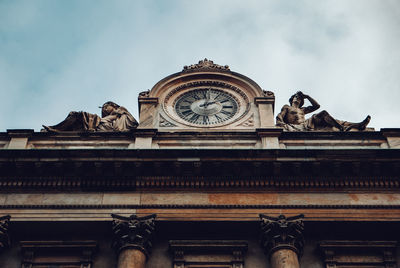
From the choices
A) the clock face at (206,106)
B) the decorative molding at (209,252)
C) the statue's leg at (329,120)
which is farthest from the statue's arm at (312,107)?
the decorative molding at (209,252)

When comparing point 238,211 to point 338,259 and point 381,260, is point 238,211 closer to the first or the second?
point 338,259

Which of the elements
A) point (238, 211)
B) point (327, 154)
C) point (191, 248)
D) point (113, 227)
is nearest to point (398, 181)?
point (327, 154)

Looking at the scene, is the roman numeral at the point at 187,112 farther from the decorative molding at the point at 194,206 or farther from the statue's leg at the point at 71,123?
the decorative molding at the point at 194,206

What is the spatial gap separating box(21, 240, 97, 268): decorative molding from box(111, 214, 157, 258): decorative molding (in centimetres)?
83

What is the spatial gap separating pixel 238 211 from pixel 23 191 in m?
6.68

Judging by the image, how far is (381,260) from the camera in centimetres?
1769

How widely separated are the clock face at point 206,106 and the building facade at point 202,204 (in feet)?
7.45

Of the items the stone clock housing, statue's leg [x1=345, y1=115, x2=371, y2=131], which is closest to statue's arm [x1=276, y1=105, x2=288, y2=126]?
the stone clock housing

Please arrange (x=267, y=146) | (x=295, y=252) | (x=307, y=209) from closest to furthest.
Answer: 1. (x=295, y=252)
2. (x=307, y=209)
3. (x=267, y=146)

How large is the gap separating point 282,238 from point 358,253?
239cm

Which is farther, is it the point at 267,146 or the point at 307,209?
the point at 267,146

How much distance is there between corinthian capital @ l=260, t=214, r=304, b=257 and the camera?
17.4 m

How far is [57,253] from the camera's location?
1795 cm

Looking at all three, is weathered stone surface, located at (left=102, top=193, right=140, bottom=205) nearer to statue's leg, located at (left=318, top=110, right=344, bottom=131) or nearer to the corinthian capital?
the corinthian capital
